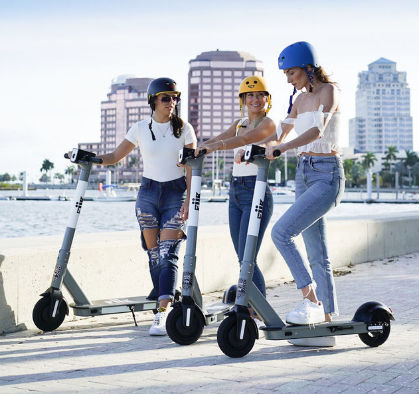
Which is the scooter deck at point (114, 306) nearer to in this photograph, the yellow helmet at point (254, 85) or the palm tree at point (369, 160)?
the yellow helmet at point (254, 85)

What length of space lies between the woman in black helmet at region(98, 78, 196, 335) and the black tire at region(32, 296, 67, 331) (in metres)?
0.78

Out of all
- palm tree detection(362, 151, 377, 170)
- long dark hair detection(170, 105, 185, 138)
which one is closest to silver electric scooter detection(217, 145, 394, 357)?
long dark hair detection(170, 105, 185, 138)

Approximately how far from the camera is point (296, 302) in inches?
270

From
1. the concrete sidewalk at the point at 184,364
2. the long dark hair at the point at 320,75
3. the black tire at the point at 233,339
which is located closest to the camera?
the concrete sidewalk at the point at 184,364

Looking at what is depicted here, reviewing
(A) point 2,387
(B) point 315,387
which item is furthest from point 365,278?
(A) point 2,387

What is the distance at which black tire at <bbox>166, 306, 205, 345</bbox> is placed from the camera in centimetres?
471

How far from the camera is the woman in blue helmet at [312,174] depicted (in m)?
4.46

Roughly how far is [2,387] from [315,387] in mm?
1707

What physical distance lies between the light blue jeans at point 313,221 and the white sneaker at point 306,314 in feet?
0.42

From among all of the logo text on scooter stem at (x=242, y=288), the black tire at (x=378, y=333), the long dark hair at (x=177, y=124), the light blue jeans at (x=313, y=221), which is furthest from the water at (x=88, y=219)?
the logo text on scooter stem at (x=242, y=288)

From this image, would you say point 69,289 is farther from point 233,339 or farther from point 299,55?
point 299,55

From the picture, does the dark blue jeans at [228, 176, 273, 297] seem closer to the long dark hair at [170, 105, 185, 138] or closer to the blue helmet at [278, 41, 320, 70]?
the long dark hair at [170, 105, 185, 138]

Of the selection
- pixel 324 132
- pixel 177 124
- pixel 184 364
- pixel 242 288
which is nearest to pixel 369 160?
pixel 177 124

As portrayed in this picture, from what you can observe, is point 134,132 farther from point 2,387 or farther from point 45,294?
point 2,387
